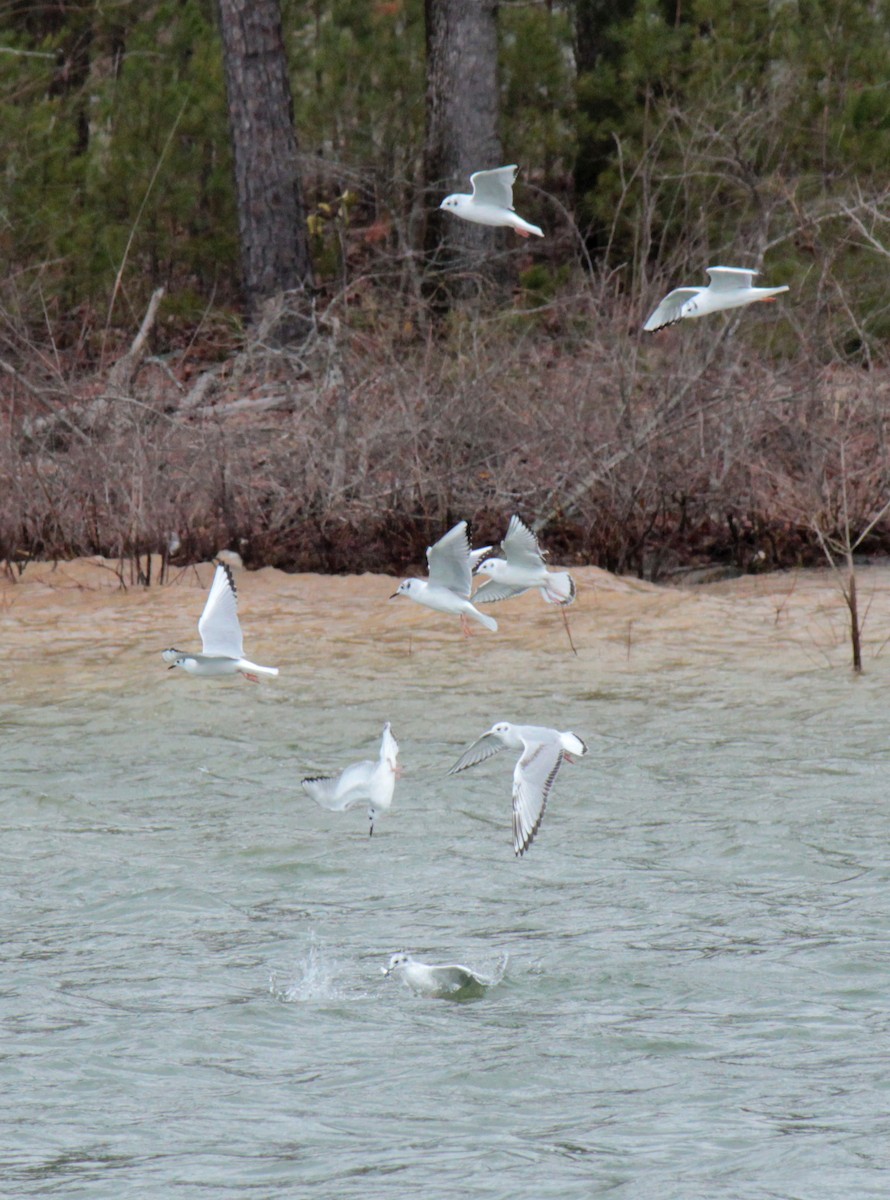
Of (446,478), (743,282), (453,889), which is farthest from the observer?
(446,478)

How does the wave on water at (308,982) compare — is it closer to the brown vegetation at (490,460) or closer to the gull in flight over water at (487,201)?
the gull in flight over water at (487,201)

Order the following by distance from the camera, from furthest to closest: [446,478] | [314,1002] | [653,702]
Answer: [446,478], [653,702], [314,1002]

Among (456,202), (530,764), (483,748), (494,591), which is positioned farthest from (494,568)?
(530,764)

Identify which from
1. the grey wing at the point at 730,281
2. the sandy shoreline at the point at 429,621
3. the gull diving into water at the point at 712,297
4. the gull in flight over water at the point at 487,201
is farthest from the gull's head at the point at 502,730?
the sandy shoreline at the point at 429,621

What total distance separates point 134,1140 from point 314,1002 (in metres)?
1.01

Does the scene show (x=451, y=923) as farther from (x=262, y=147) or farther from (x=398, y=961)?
(x=262, y=147)

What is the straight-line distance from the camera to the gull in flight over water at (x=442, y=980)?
19.8ft

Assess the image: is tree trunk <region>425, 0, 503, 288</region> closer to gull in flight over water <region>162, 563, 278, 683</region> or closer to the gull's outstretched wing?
gull in flight over water <region>162, 563, 278, 683</region>

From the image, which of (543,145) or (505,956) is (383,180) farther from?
(505,956)

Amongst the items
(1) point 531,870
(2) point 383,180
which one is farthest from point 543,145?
(1) point 531,870

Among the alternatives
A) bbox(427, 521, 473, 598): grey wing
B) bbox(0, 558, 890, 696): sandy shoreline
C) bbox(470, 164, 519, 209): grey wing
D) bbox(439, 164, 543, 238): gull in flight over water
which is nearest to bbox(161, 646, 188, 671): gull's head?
bbox(427, 521, 473, 598): grey wing

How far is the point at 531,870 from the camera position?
7266 mm

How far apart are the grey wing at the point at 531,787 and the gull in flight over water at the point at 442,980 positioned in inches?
19.3

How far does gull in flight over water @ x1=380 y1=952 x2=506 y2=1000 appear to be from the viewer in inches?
237
